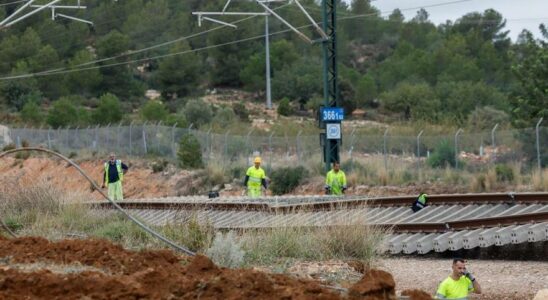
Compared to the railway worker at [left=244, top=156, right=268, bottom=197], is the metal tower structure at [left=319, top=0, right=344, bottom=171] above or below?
above

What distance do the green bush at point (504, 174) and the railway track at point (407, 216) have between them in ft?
33.7

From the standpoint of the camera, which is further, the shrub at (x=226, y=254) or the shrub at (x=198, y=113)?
the shrub at (x=198, y=113)

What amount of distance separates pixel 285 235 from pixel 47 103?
253ft

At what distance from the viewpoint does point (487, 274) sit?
17.9 metres

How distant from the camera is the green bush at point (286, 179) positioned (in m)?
41.9

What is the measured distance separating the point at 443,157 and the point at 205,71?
63.1m

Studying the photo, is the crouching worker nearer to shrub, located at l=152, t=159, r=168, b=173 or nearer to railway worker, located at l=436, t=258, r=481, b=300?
railway worker, located at l=436, t=258, r=481, b=300

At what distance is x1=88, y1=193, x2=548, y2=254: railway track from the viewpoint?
63.2 ft

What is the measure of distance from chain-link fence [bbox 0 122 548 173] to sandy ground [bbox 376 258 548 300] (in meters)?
16.1

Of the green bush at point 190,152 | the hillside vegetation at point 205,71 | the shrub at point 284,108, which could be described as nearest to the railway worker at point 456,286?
the green bush at point 190,152

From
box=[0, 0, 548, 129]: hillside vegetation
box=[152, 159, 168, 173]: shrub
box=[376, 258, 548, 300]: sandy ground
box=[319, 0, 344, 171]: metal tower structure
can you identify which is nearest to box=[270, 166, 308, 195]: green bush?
box=[319, 0, 344, 171]: metal tower structure

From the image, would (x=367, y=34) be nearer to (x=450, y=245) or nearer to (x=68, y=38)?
(x=68, y=38)

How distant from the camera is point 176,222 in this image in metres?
18.0

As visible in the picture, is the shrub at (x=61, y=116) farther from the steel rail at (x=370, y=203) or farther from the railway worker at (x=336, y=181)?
the steel rail at (x=370, y=203)
